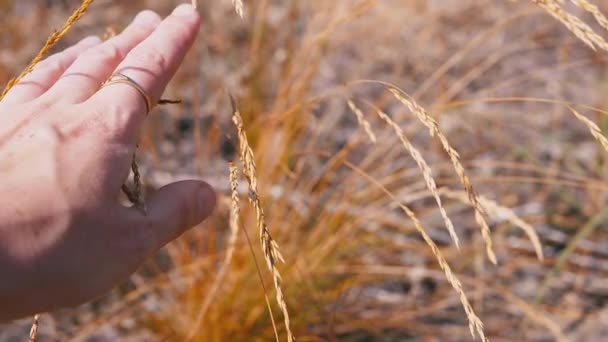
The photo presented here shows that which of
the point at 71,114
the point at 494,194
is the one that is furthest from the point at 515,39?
the point at 71,114

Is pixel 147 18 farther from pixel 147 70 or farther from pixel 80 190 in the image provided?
pixel 80 190

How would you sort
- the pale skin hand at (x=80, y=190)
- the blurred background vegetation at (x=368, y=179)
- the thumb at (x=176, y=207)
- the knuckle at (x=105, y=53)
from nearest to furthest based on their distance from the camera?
the pale skin hand at (x=80, y=190)
the thumb at (x=176, y=207)
the knuckle at (x=105, y=53)
the blurred background vegetation at (x=368, y=179)

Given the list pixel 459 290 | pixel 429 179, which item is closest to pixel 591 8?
pixel 429 179

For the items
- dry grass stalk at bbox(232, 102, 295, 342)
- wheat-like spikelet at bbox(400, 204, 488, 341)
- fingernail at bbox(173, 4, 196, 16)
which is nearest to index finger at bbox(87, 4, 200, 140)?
fingernail at bbox(173, 4, 196, 16)

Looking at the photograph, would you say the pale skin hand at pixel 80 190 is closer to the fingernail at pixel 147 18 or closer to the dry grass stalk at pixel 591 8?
the fingernail at pixel 147 18

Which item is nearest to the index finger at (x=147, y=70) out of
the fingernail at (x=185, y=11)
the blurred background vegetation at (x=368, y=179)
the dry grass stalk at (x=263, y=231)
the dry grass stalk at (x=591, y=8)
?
the fingernail at (x=185, y=11)

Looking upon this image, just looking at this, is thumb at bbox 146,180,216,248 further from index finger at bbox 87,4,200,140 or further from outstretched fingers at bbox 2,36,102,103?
outstretched fingers at bbox 2,36,102,103
